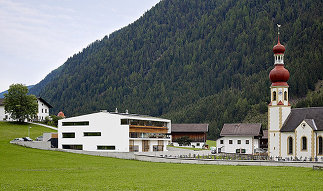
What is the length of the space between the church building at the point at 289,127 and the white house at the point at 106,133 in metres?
29.7

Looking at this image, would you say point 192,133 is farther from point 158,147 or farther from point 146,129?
point 146,129

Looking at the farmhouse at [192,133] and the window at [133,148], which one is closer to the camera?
the window at [133,148]

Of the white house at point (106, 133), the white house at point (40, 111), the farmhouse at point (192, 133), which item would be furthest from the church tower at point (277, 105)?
the white house at point (40, 111)

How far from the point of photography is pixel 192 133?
143m

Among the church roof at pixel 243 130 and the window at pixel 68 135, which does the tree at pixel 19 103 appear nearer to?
the window at pixel 68 135

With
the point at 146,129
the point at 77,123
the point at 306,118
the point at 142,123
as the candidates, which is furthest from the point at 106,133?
the point at 306,118

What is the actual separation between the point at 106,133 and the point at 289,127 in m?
38.5

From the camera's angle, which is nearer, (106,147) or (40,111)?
(106,147)

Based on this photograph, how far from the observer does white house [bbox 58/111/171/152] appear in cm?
10388

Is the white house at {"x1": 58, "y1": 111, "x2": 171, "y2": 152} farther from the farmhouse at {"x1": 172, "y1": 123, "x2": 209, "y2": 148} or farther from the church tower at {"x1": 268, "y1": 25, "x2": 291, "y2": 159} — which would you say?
the farmhouse at {"x1": 172, "y1": 123, "x2": 209, "y2": 148}

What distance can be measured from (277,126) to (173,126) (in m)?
56.3

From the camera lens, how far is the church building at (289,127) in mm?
84250

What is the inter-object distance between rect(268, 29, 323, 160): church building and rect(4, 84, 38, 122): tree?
66938mm

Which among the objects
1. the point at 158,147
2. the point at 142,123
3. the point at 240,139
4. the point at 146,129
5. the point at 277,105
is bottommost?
the point at 158,147
